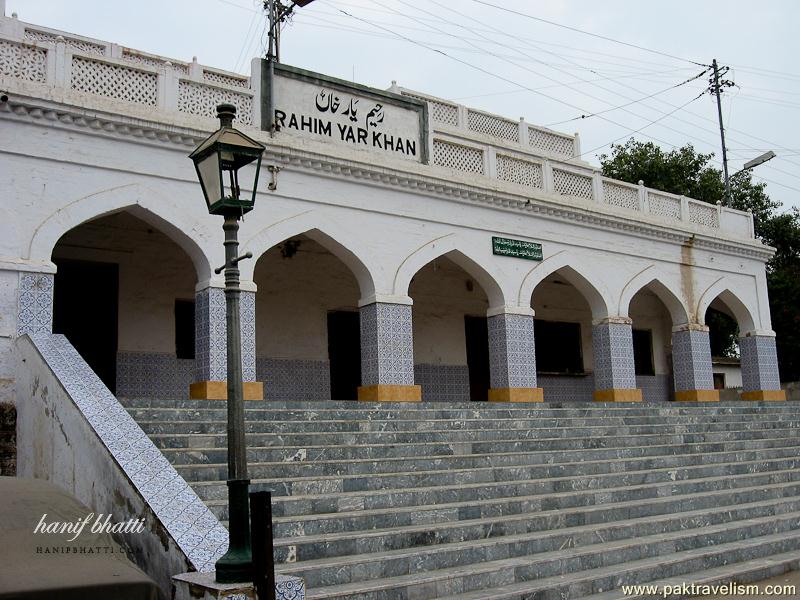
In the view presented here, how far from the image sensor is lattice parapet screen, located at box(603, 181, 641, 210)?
15.2 meters

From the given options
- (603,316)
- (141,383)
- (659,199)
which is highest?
(659,199)

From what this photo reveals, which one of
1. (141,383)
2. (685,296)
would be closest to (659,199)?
(685,296)

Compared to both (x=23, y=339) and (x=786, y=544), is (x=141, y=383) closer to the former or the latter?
(x=23, y=339)

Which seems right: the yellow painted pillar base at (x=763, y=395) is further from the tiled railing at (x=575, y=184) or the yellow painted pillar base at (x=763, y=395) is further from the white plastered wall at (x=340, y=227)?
the tiled railing at (x=575, y=184)

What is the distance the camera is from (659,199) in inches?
635

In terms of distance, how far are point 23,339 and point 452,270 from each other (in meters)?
8.67

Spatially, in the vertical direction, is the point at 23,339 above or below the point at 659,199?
below

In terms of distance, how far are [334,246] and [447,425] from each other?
10.7 feet

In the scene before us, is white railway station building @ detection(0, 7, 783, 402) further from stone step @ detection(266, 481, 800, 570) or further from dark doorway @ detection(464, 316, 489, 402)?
stone step @ detection(266, 481, 800, 570)

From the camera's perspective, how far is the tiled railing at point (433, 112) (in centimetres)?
965

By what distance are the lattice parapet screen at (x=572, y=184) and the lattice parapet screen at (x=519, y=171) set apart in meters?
0.40

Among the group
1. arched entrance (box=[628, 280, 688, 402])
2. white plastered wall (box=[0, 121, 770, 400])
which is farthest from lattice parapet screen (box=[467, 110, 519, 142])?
arched entrance (box=[628, 280, 688, 402])

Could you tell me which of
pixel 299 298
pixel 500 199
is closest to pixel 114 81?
pixel 299 298

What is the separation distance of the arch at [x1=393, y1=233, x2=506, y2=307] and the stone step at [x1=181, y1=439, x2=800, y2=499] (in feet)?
13.7
